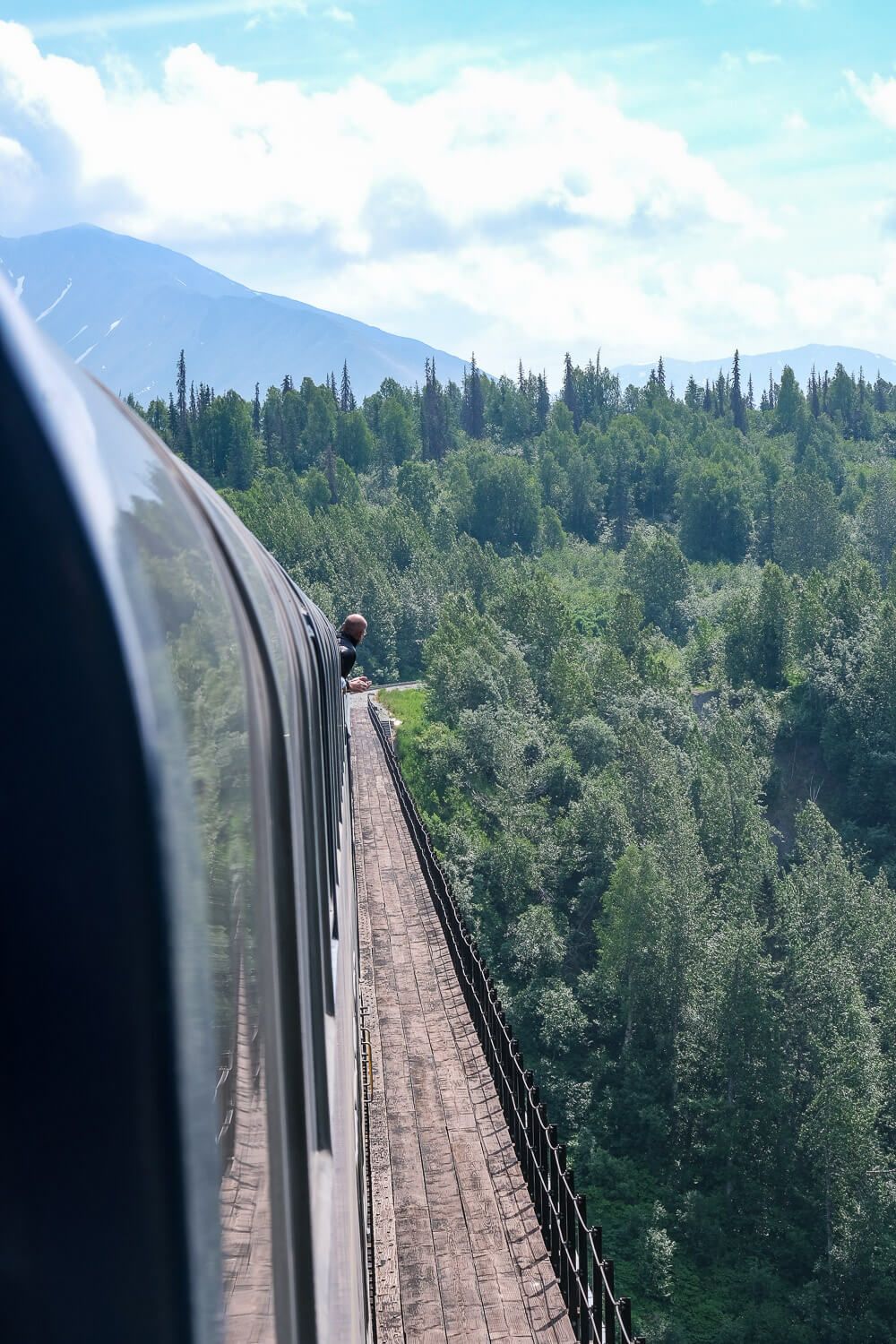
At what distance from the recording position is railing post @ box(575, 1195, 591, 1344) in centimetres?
686

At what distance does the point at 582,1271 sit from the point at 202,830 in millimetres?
7342

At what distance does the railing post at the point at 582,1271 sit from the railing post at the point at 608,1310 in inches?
4.8

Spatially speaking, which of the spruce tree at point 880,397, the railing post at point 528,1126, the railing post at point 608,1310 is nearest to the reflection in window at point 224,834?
the railing post at point 608,1310

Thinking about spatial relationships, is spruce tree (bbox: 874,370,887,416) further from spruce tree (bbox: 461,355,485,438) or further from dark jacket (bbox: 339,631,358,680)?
dark jacket (bbox: 339,631,358,680)

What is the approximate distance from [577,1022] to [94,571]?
3484 cm

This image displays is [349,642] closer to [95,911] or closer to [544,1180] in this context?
[544,1180]

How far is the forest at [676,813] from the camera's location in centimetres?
2986

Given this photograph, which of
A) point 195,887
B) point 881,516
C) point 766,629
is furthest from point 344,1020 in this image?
point 881,516

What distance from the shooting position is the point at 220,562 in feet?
4.55

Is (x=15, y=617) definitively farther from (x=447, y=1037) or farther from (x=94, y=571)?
(x=447, y=1037)

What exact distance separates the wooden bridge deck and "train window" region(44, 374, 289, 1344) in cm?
689

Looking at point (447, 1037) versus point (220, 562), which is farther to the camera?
point (447, 1037)

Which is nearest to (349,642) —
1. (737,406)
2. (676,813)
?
(676,813)

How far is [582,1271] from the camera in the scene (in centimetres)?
748
